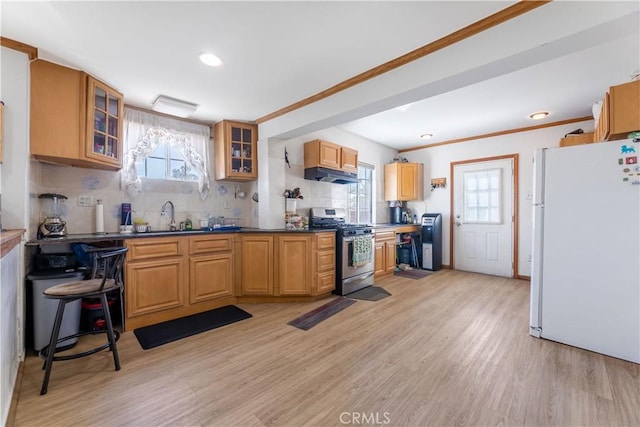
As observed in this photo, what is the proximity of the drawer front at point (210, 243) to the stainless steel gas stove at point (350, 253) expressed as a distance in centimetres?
132

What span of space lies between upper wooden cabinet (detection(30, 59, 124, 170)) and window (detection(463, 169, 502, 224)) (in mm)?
5356

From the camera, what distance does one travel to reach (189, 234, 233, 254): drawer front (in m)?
2.94

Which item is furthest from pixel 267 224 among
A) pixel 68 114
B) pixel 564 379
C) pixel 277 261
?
pixel 564 379

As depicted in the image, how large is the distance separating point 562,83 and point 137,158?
470 cm

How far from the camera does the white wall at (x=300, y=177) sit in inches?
144

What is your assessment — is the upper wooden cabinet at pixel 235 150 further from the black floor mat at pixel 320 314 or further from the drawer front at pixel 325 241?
the black floor mat at pixel 320 314

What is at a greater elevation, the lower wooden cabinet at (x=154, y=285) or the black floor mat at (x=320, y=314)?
the lower wooden cabinet at (x=154, y=285)

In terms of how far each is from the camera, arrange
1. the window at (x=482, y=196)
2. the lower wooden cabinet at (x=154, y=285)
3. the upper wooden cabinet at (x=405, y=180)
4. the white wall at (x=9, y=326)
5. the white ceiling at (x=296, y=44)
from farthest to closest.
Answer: the upper wooden cabinet at (x=405, y=180)
the window at (x=482, y=196)
the lower wooden cabinet at (x=154, y=285)
the white ceiling at (x=296, y=44)
the white wall at (x=9, y=326)

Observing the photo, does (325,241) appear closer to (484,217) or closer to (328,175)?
(328,175)

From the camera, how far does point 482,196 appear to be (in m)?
4.85

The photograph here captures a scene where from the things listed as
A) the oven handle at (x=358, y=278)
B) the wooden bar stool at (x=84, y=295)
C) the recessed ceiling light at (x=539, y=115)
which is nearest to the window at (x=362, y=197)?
the oven handle at (x=358, y=278)

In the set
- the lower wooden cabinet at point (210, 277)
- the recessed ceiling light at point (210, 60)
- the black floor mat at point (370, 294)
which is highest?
the recessed ceiling light at point (210, 60)

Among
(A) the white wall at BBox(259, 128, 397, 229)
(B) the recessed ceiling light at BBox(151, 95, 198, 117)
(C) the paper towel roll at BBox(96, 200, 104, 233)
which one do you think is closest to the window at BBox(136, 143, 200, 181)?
(B) the recessed ceiling light at BBox(151, 95, 198, 117)

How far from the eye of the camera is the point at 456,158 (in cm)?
513
